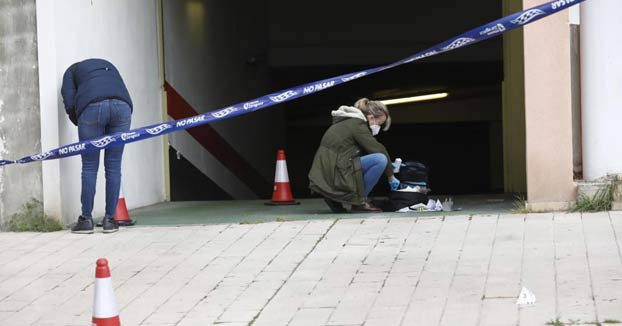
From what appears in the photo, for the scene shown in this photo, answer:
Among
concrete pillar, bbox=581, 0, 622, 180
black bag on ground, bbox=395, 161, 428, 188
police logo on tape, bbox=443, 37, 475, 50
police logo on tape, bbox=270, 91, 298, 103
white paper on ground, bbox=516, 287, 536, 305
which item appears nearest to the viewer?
white paper on ground, bbox=516, 287, 536, 305

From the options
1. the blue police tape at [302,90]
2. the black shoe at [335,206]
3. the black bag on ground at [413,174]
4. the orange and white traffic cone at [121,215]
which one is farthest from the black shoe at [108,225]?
the black bag on ground at [413,174]

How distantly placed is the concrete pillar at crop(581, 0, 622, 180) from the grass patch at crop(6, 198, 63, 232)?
4.62 meters

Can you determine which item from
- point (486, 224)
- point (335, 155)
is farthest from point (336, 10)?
point (486, 224)

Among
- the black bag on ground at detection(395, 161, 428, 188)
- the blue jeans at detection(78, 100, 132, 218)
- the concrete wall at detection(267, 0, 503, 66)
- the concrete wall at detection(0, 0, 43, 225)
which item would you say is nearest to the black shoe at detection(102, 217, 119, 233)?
the blue jeans at detection(78, 100, 132, 218)

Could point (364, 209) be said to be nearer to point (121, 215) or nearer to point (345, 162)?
point (345, 162)

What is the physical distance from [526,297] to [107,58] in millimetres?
5769

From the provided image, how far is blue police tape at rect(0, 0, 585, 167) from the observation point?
22.8ft

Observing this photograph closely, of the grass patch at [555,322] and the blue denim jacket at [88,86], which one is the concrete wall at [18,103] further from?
the grass patch at [555,322]

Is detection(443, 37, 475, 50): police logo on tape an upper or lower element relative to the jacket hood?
upper

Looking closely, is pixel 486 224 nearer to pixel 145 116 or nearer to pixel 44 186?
pixel 44 186

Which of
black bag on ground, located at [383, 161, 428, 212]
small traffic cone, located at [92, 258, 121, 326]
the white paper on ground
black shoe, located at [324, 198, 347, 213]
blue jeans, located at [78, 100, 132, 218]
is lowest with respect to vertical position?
the white paper on ground

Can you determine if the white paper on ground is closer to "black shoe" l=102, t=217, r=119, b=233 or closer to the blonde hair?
the blonde hair

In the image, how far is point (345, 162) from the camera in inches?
383

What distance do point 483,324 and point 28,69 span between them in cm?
525
